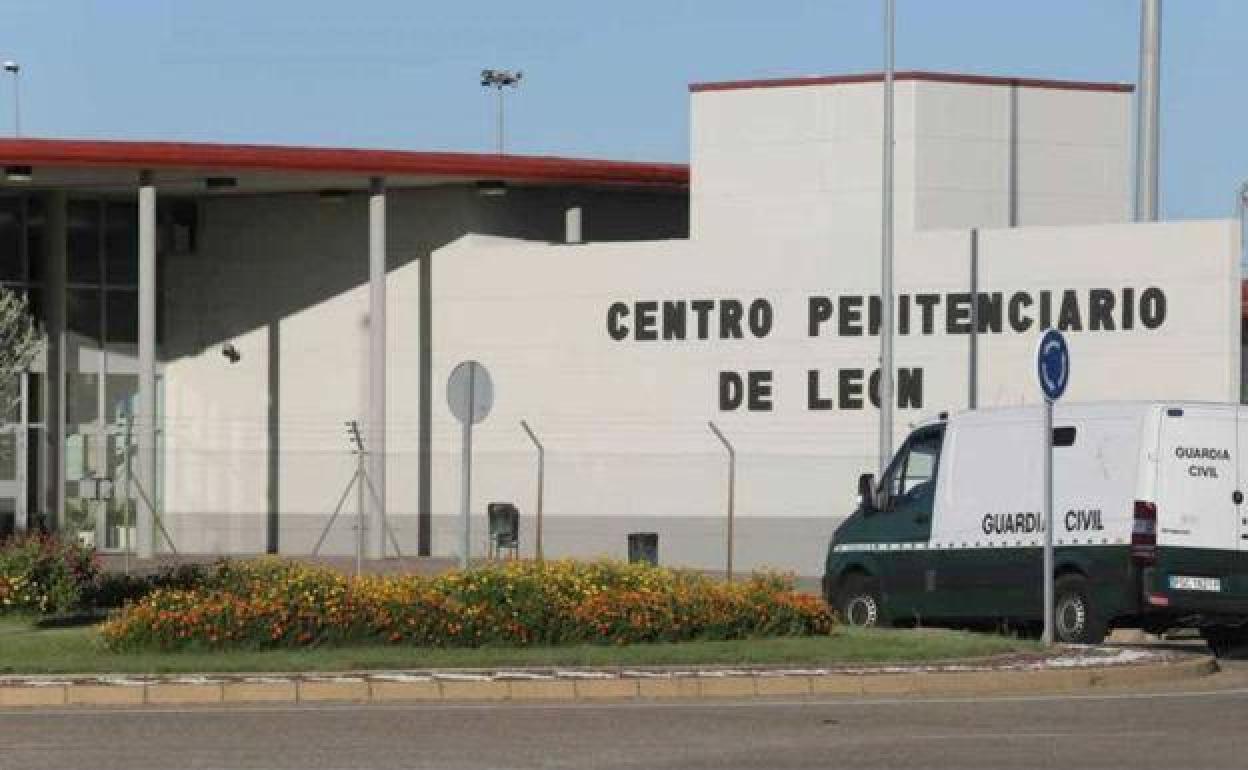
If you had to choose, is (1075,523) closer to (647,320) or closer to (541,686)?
(541,686)

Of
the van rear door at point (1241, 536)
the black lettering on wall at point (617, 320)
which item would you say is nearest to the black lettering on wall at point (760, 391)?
the black lettering on wall at point (617, 320)

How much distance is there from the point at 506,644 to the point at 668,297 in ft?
72.5

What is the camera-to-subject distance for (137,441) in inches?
1965

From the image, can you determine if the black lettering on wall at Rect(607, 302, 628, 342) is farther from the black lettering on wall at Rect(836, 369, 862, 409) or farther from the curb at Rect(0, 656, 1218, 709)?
the curb at Rect(0, 656, 1218, 709)

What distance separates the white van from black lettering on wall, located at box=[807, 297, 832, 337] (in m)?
15.3

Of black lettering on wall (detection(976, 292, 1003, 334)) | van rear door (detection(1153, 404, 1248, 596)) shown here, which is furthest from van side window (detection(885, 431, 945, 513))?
black lettering on wall (detection(976, 292, 1003, 334))

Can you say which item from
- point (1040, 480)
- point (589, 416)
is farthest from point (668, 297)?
point (1040, 480)

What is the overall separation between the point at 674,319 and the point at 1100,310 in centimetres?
679

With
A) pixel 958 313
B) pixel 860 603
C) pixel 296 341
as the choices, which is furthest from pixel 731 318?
pixel 860 603

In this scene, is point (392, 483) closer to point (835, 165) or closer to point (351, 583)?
point (835, 165)

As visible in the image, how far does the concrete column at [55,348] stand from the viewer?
50875 mm

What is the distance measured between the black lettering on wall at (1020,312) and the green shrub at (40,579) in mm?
17325

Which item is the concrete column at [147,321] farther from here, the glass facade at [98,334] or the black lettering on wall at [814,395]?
the black lettering on wall at [814,395]

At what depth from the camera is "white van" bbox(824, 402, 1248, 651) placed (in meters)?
25.1
